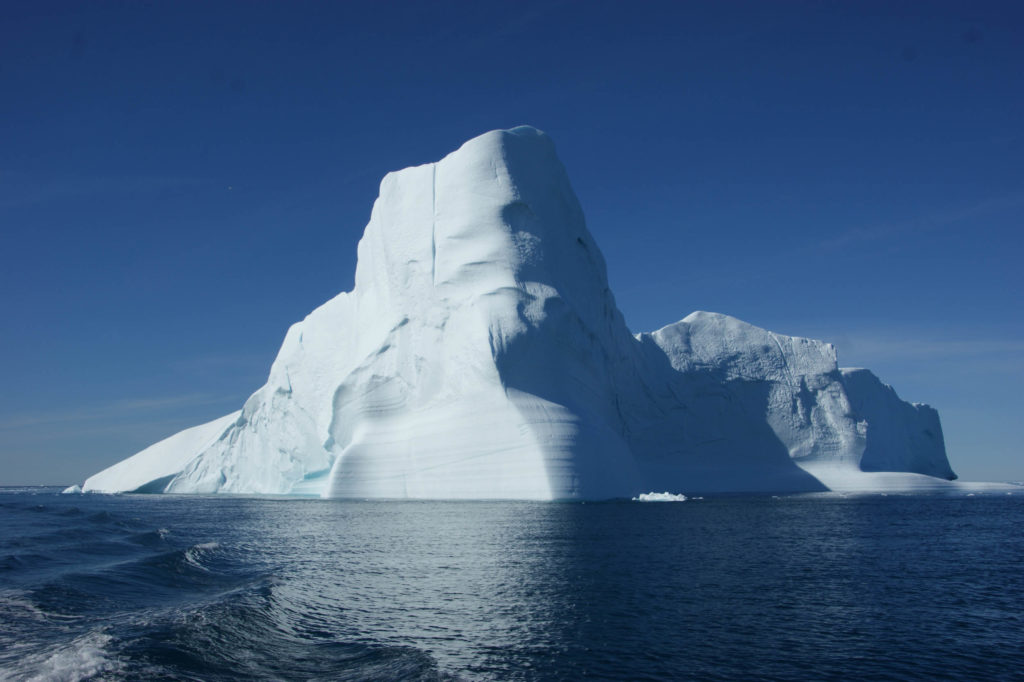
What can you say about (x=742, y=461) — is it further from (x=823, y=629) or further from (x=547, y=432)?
(x=823, y=629)

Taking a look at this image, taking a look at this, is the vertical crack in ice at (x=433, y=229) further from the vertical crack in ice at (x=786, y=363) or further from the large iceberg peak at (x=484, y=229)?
the vertical crack in ice at (x=786, y=363)

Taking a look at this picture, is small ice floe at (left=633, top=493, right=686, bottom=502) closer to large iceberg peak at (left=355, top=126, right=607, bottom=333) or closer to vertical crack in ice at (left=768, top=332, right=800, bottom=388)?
large iceberg peak at (left=355, top=126, right=607, bottom=333)

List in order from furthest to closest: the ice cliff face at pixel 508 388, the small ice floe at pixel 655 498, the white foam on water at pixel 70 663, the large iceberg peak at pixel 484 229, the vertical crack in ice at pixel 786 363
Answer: the vertical crack in ice at pixel 786 363 < the large iceberg peak at pixel 484 229 < the small ice floe at pixel 655 498 < the ice cliff face at pixel 508 388 < the white foam on water at pixel 70 663

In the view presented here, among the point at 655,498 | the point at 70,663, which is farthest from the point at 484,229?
the point at 70,663

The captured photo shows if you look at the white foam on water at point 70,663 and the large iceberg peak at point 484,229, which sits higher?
the large iceberg peak at point 484,229

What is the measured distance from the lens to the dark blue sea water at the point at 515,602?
680cm

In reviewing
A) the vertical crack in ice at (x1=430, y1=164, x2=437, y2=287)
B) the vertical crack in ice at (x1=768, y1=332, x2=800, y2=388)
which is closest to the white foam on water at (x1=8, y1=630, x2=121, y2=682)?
the vertical crack in ice at (x1=430, y1=164, x2=437, y2=287)

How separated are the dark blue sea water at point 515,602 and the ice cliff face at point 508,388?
7503 millimetres

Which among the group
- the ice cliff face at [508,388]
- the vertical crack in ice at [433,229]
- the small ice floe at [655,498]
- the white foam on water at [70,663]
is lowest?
the white foam on water at [70,663]

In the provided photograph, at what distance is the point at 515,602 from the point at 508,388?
51.7 feet

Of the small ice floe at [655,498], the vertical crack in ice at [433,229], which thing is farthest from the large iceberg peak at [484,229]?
the small ice floe at [655,498]

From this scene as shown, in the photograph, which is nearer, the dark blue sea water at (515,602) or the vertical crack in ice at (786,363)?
the dark blue sea water at (515,602)

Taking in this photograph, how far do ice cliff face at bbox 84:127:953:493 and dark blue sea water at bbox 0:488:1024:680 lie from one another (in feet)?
24.6

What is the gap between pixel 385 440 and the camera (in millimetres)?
27203
